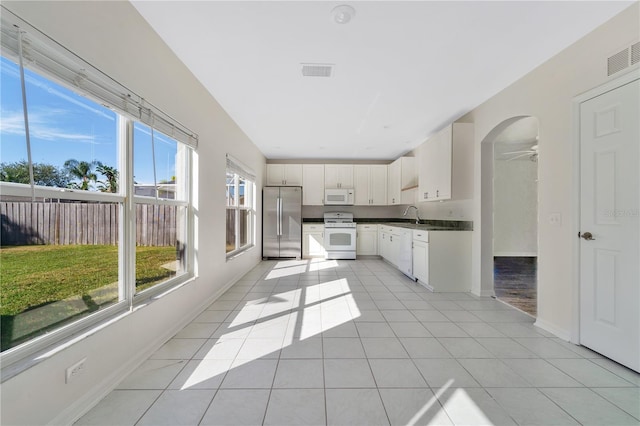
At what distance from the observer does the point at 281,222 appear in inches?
235

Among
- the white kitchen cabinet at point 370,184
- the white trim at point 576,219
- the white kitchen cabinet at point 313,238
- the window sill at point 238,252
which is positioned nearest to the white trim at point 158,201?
the window sill at point 238,252

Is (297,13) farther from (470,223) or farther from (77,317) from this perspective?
(470,223)

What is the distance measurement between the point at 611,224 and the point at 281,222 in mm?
5109

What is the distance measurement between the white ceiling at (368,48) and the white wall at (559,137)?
13 centimetres

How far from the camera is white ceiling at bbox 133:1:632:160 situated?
179 cm

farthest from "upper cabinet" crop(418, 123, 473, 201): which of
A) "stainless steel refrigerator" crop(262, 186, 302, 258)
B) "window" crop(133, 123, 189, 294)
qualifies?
"window" crop(133, 123, 189, 294)

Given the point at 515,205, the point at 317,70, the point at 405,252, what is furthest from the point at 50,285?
the point at 515,205

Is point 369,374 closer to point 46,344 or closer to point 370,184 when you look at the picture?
point 46,344

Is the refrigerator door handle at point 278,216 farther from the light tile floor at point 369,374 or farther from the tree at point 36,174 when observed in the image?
the tree at point 36,174

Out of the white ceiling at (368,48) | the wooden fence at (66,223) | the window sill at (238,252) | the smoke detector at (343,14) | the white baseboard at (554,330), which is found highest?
the white ceiling at (368,48)

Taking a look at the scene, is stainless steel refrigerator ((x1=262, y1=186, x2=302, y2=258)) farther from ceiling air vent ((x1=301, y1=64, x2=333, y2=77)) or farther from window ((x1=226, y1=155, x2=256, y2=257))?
ceiling air vent ((x1=301, y1=64, x2=333, y2=77))

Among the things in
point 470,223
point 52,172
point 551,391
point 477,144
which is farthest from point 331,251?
point 52,172

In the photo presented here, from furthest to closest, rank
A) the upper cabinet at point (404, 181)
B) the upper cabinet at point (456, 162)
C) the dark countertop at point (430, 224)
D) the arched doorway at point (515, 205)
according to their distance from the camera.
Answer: the upper cabinet at point (404, 181) < the arched doorway at point (515, 205) < the dark countertop at point (430, 224) < the upper cabinet at point (456, 162)

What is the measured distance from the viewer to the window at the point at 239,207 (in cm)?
405
